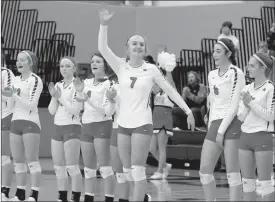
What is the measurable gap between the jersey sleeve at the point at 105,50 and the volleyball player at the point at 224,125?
45.8 inches

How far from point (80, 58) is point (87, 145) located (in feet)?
38.0

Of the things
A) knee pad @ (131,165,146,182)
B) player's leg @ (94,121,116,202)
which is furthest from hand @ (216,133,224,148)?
player's leg @ (94,121,116,202)

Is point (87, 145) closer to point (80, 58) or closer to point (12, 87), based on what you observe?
point (12, 87)

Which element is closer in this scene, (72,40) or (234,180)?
(234,180)

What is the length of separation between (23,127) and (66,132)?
0.72m

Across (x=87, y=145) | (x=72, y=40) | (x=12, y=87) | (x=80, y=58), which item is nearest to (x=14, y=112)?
(x=12, y=87)

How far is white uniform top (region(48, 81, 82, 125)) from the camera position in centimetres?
941

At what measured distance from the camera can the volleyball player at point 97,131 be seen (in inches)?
359

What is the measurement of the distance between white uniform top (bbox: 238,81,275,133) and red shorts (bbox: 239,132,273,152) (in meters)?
0.06

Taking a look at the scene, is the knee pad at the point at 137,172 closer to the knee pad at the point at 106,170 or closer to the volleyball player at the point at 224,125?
the volleyball player at the point at 224,125

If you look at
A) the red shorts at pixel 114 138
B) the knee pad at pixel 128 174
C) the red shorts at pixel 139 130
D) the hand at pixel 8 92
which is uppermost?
the hand at pixel 8 92

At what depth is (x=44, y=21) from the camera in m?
19.8

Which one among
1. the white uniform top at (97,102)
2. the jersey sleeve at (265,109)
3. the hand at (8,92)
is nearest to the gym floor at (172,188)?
the white uniform top at (97,102)

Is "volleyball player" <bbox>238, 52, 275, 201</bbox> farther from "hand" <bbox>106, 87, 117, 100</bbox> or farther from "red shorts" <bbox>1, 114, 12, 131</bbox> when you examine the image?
"red shorts" <bbox>1, 114, 12, 131</bbox>
